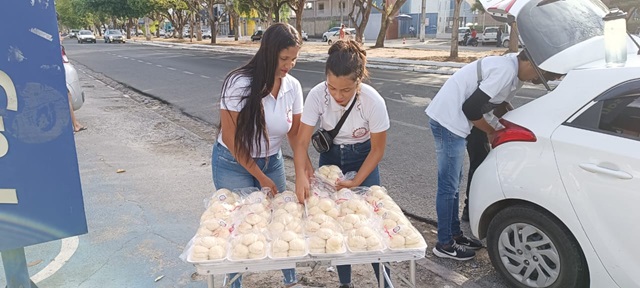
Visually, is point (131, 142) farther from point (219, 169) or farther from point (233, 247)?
point (233, 247)

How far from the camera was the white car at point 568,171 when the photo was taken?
2.33 metres

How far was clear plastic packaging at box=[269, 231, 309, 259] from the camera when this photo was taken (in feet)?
6.36

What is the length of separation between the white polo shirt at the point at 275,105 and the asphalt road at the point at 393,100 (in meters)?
1.97

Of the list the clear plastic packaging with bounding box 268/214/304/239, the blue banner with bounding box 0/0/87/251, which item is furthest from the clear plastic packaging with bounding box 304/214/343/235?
the blue banner with bounding box 0/0/87/251

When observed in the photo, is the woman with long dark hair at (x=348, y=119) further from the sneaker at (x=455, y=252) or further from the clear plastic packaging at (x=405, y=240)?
the sneaker at (x=455, y=252)

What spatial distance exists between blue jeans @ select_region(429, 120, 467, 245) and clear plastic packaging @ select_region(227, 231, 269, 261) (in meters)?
1.61

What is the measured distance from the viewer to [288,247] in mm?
1968

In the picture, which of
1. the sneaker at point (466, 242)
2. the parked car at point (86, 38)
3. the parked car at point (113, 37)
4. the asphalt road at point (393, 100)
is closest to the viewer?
the sneaker at point (466, 242)

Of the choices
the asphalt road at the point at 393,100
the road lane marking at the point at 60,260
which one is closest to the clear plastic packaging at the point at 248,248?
the road lane marking at the point at 60,260

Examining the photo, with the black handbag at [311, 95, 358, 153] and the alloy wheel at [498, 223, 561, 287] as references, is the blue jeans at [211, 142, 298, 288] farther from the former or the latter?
the alloy wheel at [498, 223, 561, 287]

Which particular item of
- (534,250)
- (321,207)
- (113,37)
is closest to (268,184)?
(321,207)

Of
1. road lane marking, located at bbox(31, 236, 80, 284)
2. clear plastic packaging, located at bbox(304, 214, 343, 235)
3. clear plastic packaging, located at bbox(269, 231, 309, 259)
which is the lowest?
road lane marking, located at bbox(31, 236, 80, 284)

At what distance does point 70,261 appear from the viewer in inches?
131

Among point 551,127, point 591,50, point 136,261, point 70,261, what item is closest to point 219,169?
point 136,261
